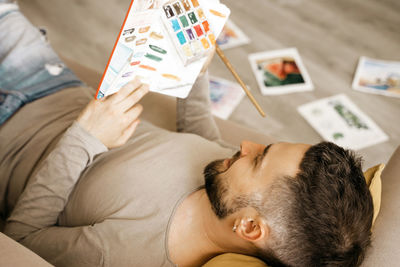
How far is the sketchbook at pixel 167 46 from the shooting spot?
35.7 inches

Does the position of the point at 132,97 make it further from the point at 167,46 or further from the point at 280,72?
the point at 280,72

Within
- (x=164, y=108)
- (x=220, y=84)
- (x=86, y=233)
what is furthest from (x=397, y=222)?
(x=220, y=84)

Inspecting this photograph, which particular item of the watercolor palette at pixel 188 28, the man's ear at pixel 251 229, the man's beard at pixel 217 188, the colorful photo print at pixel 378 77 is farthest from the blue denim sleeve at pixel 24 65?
the colorful photo print at pixel 378 77

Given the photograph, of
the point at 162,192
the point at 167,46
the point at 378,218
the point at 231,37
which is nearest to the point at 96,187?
the point at 162,192

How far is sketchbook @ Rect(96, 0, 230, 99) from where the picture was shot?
907 mm

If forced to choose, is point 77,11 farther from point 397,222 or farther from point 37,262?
A: point 397,222

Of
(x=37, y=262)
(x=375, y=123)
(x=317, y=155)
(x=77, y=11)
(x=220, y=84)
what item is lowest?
(x=375, y=123)

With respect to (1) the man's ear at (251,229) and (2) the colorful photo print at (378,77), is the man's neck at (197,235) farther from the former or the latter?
(2) the colorful photo print at (378,77)

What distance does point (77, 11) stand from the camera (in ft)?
8.59

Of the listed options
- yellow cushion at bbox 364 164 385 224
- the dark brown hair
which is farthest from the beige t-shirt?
yellow cushion at bbox 364 164 385 224

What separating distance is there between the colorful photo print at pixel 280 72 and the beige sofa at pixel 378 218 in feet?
2.71

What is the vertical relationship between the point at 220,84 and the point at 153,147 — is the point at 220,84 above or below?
below

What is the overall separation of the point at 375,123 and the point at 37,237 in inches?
77.2

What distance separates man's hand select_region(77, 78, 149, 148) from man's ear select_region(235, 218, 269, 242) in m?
0.49
